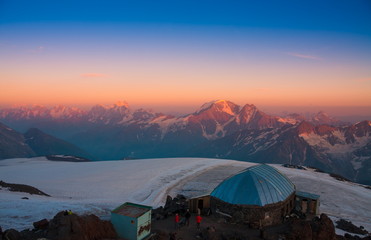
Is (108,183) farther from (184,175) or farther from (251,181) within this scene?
(251,181)

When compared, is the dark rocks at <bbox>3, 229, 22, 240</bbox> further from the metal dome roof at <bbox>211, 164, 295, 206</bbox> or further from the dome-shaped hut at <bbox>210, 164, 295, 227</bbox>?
the metal dome roof at <bbox>211, 164, 295, 206</bbox>

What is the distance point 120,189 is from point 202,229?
29.1 m

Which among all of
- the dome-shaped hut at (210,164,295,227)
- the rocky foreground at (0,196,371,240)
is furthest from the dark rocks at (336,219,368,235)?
the rocky foreground at (0,196,371,240)

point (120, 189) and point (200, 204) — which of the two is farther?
point (120, 189)

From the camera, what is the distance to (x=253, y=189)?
27422mm

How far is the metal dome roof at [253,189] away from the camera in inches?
Result: 1056

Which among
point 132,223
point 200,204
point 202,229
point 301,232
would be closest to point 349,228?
point 301,232

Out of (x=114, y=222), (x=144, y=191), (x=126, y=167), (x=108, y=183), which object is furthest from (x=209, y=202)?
(x=126, y=167)

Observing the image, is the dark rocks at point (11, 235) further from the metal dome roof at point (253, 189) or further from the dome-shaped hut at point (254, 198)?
the metal dome roof at point (253, 189)

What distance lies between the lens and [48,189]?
158 feet

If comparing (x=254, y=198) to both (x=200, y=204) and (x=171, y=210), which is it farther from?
(x=171, y=210)

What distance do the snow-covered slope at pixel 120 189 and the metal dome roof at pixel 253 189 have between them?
12.8 meters

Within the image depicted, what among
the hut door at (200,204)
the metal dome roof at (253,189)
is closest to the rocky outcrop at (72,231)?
the hut door at (200,204)

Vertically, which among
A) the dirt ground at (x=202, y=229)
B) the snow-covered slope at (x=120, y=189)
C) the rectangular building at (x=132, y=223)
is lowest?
the snow-covered slope at (x=120, y=189)
